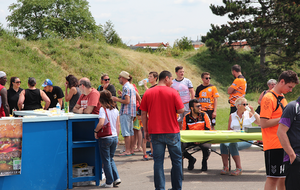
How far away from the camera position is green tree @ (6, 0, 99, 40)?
31281mm

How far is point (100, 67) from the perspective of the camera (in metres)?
21.1

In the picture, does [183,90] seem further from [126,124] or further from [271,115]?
[271,115]

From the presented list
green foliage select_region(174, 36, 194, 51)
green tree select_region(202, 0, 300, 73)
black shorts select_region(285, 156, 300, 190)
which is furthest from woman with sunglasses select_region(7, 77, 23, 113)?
green foliage select_region(174, 36, 194, 51)

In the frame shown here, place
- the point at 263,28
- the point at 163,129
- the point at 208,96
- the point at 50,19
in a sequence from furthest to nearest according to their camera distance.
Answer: the point at 50,19 → the point at 263,28 → the point at 208,96 → the point at 163,129

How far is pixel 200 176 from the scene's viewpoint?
237 inches

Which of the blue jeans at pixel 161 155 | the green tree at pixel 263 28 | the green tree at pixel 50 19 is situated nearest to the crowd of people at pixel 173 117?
the blue jeans at pixel 161 155

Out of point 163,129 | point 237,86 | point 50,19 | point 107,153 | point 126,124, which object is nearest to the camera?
point 163,129

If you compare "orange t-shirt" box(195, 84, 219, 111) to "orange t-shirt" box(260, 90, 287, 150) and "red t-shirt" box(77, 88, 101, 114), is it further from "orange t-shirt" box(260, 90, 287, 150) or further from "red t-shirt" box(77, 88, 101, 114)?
"orange t-shirt" box(260, 90, 287, 150)

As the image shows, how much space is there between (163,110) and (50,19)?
29766mm

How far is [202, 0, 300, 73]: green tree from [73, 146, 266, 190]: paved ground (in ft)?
63.1

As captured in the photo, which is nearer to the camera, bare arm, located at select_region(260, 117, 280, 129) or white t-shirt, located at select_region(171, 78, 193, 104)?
bare arm, located at select_region(260, 117, 280, 129)

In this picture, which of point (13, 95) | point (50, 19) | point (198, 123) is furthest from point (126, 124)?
point (50, 19)

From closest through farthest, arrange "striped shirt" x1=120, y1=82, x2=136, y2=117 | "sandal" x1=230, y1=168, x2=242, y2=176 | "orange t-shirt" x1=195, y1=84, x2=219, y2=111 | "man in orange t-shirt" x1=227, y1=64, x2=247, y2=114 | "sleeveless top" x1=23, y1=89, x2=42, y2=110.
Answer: "sandal" x1=230, y1=168, x2=242, y2=176
"striped shirt" x1=120, y1=82, x2=136, y2=117
"sleeveless top" x1=23, y1=89, x2=42, y2=110
"orange t-shirt" x1=195, y1=84, x2=219, y2=111
"man in orange t-shirt" x1=227, y1=64, x2=247, y2=114

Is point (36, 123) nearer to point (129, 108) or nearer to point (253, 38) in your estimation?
point (129, 108)
